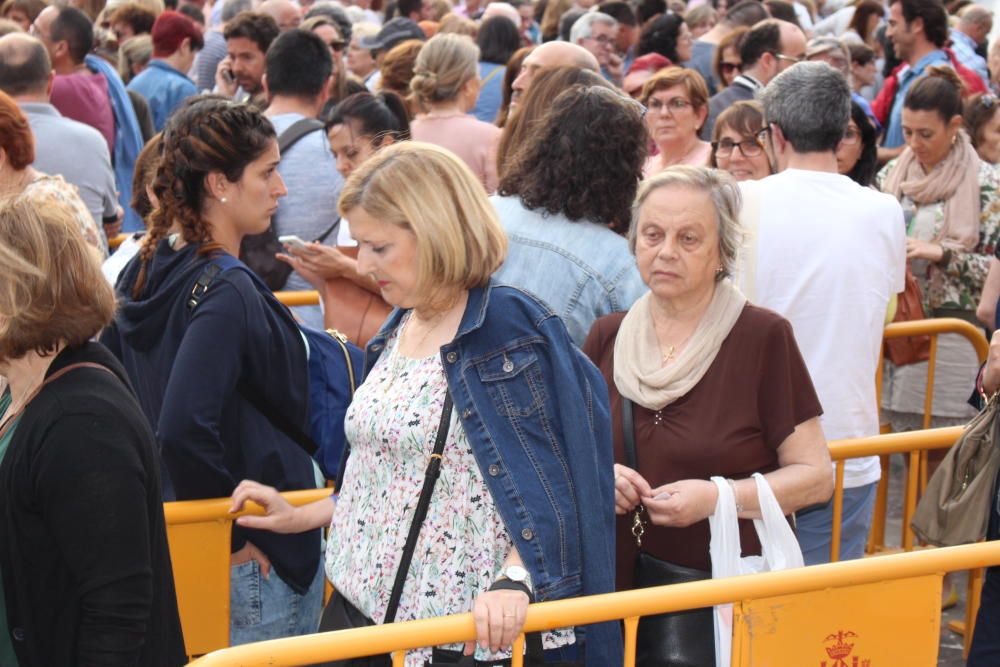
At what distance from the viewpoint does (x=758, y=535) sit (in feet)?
10.7

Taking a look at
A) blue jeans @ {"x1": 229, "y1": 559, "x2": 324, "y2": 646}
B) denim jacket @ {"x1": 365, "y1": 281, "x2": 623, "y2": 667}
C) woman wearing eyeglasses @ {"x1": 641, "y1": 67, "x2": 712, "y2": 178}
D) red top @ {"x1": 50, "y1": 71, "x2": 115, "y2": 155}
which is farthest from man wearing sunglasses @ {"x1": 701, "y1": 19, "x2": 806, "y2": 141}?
denim jacket @ {"x1": 365, "y1": 281, "x2": 623, "y2": 667}

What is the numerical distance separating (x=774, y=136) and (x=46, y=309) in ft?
8.57

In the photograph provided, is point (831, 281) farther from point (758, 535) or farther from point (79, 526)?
point (79, 526)

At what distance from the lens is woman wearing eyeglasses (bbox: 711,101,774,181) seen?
5.74m

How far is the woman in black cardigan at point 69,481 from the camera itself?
2.48 m

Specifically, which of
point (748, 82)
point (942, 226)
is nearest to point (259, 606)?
point (942, 226)

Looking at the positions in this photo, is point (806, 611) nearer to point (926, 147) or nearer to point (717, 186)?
point (717, 186)

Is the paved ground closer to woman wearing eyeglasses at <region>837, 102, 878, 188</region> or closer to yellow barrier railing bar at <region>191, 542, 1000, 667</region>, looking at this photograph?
woman wearing eyeglasses at <region>837, 102, 878, 188</region>

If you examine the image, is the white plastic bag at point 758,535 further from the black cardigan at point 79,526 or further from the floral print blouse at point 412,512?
the black cardigan at point 79,526

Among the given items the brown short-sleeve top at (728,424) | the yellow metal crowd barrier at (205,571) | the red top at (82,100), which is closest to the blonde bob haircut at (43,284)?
the yellow metal crowd barrier at (205,571)

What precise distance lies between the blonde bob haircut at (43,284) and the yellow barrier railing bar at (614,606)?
736 millimetres

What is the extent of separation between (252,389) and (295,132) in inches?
104

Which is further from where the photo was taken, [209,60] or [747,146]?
[209,60]

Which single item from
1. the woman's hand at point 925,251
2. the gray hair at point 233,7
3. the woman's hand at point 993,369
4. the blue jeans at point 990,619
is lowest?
the blue jeans at point 990,619
